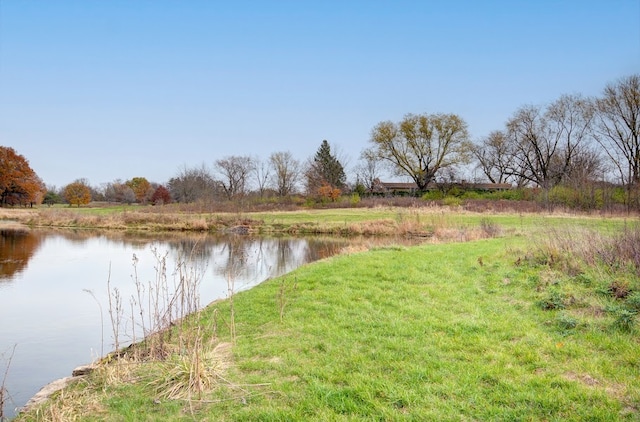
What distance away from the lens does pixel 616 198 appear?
101ft

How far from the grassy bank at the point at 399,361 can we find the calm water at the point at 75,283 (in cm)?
127

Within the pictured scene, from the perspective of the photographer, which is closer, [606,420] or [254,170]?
[606,420]

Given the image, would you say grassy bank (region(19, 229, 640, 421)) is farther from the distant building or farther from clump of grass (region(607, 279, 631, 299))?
the distant building

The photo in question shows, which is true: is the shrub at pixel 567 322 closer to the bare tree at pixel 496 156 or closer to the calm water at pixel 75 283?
the calm water at pixel 75 283

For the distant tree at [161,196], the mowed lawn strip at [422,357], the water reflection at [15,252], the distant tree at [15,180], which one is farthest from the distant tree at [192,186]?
the mowed lawn strip at [422,357]

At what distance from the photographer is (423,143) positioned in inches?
2124

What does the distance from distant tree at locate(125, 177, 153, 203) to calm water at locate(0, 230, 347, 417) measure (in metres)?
49.6

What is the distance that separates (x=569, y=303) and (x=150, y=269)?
12599 millimetres

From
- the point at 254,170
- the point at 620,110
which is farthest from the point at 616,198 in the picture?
the point at 254,170

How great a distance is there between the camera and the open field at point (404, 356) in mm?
3992

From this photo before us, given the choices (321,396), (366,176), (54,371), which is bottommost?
(54,371)

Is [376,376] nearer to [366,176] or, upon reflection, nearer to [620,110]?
[620,110]

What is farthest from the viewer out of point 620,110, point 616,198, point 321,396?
point 620,110

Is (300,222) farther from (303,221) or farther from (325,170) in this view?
(325,170)
